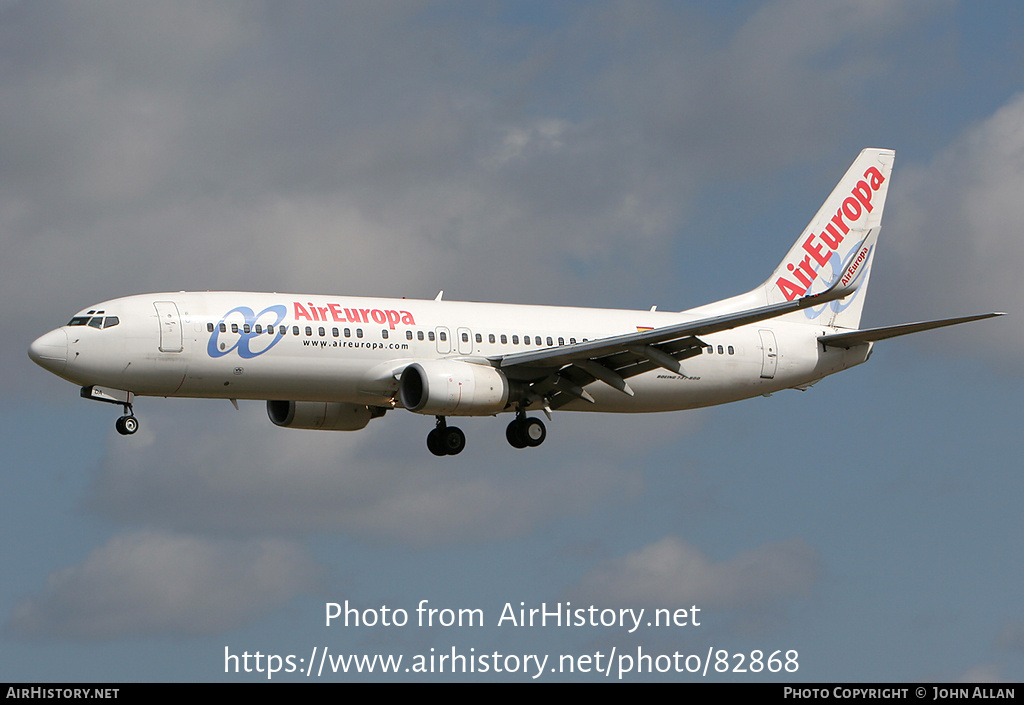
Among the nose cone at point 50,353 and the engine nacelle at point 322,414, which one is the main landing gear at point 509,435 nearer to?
the engine nacelle at point 322,414

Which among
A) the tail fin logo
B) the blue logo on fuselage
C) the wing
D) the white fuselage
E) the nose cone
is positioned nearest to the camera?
the nose cone

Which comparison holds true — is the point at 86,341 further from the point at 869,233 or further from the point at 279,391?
the point at 869,233

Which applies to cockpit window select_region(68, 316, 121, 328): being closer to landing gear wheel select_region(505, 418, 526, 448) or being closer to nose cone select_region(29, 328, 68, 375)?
nose cone select_region(29, 328, 68, 375)

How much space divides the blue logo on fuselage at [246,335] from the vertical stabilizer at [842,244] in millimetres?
21029

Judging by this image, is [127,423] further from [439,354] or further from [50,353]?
[439,354]

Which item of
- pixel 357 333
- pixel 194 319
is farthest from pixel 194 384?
pixel 357 333

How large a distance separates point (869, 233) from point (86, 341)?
100ft

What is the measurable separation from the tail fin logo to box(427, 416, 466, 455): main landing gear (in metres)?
15.0

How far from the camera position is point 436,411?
48.1m

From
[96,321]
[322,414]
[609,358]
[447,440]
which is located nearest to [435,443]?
[447,440]

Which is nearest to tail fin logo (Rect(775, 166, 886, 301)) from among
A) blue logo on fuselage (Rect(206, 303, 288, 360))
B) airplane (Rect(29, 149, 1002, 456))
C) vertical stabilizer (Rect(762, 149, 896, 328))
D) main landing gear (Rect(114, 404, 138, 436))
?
vertical stabilizer (Rect(762, 149, 896, 328))

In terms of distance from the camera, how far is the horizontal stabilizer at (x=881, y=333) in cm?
4772

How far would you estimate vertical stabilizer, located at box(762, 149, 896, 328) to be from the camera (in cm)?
6034

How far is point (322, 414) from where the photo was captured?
54.1m
